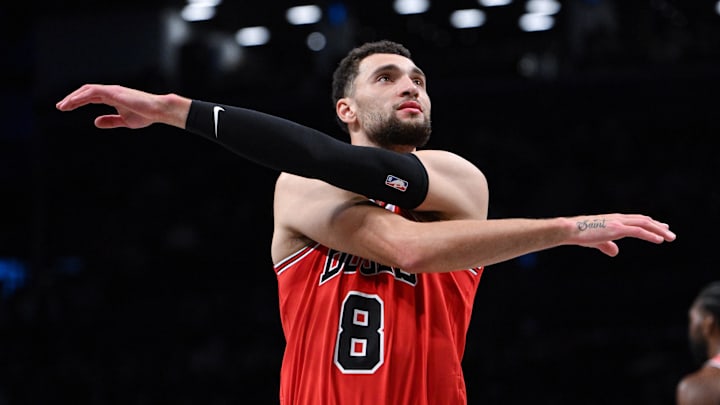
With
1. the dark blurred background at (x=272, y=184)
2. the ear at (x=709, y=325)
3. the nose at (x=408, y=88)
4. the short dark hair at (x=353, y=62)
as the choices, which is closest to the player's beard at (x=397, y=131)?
the nose at (x=408, y=88)

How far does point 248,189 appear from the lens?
1661 centimetres

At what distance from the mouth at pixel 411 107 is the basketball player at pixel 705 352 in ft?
9.61

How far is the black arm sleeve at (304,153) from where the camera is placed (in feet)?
11.6

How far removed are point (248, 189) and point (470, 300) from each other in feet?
41.2

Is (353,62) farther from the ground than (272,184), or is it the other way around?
(353,62)

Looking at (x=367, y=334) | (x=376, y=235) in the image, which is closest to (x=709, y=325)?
(x=367, y=334)

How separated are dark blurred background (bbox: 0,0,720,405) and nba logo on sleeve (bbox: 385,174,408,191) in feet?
29.8

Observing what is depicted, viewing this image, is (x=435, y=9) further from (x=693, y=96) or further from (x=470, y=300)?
(x=470, y=300)

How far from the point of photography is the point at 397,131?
14.1ft

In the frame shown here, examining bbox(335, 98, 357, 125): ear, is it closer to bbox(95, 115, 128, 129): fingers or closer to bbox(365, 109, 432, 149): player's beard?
bbox(365, 109, 432, 149): player's beard

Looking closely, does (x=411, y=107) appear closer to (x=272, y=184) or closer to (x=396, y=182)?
(x=396, y=182)

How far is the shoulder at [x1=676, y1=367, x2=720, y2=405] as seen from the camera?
5.87 meters

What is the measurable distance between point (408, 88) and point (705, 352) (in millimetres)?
3363

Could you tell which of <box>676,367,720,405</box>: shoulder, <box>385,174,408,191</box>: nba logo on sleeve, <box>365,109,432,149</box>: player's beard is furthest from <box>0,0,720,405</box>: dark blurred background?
<box>385,174,408,191</box>: nba logo on sleeve
